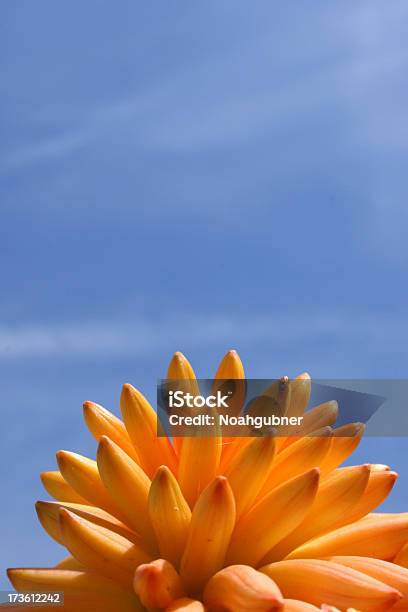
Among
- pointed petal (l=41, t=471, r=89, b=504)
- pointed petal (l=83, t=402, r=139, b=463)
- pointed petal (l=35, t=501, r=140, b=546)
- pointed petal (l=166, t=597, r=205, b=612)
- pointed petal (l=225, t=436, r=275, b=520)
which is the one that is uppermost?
pointed petal (l=83, t=402, r=139, b=463)

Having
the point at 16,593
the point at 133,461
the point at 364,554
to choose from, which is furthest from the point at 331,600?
the point at 16,593

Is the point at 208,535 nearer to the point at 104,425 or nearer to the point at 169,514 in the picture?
the point at 169,514

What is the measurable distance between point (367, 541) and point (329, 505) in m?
0.28

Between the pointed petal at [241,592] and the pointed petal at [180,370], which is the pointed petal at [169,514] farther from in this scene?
the pointed petal at [180,370]

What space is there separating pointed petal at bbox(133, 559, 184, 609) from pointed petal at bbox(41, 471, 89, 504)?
110 cm

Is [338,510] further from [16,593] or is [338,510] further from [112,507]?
[16,593]

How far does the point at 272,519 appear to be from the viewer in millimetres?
3900

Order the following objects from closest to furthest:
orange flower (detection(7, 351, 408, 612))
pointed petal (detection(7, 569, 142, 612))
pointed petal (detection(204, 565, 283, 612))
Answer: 1. pointed petal (detection(204, 565, 283, 612))
2. orange flower (detection(7, 351, 408, 612))
3. pointed petal (detection(7, 569, 142, 612))

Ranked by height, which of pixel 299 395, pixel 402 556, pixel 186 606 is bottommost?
pixel 186 606

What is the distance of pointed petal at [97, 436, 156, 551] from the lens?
3969mm

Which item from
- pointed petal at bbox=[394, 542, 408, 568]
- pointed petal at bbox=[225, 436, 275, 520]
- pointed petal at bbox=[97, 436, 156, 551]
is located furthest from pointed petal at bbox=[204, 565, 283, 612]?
pointed petal at bbox=[394, 542, 408, 568]

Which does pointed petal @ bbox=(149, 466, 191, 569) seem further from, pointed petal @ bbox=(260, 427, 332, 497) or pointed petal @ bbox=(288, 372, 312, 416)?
pointed petal @ bbox=(288, 372, 312, 416)

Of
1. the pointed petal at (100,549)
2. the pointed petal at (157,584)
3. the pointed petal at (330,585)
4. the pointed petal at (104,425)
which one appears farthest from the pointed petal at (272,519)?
the pointed petal at (104,425)

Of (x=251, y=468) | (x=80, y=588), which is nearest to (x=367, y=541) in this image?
(x=251, y=468)
